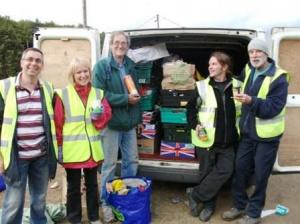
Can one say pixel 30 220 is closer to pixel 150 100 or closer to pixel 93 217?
pixel 93 217

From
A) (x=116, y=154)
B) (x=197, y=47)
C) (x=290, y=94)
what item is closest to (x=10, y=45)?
(x=197, y=47)

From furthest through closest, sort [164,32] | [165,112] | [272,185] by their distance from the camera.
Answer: [272,185]
[165,112]
[164,32]

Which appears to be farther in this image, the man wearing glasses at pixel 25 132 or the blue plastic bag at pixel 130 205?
the blue plastic bag at pixel 130 205

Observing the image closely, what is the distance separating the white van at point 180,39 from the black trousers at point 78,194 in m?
0.71

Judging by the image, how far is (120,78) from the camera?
176 inches

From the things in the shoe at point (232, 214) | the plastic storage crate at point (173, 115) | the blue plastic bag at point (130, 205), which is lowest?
the shoe at point (232, 214)

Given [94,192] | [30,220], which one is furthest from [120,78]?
[30,220]

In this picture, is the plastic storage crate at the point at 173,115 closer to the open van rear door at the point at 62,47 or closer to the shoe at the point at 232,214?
the open van rear door at the point at 62,47

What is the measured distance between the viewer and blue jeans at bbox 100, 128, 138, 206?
4500mm

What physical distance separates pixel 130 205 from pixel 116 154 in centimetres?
55

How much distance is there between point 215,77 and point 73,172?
5.49 feet

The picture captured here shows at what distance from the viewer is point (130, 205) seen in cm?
433

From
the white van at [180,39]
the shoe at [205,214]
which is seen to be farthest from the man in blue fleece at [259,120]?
the white van at [180,39]

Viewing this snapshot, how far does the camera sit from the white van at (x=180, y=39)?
4.61 m
